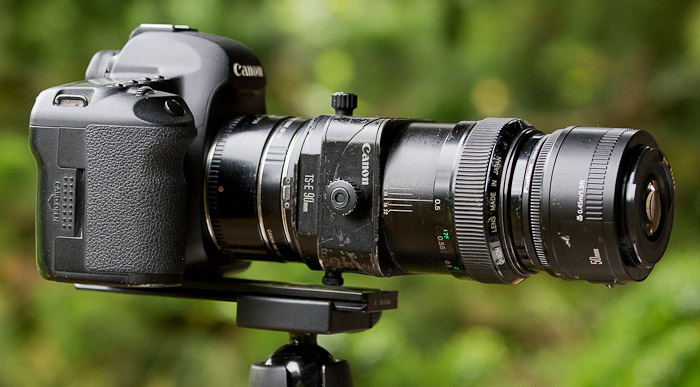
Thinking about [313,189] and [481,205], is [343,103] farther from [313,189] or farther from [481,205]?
[481,205]

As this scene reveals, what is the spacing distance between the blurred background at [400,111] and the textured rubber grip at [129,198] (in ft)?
2.38

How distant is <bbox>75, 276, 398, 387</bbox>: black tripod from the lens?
105cm

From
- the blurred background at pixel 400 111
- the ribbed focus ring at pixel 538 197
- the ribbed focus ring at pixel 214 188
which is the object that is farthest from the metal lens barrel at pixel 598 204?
the blurred background at pixel 400 111

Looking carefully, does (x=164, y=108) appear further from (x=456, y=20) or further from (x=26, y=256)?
(x=26, y=256)

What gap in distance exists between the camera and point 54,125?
107 centimetres

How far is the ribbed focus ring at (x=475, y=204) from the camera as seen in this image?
0.97 meters

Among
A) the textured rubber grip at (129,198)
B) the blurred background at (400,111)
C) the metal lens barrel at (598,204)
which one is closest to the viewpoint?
the metal lens barrel at (598,204)

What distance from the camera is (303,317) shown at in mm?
1065

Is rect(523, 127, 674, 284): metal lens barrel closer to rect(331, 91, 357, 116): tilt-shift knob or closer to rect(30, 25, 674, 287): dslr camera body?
rect(30, 25, 674, 287): dslr camera body

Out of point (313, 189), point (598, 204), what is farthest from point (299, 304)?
point (598, 204)

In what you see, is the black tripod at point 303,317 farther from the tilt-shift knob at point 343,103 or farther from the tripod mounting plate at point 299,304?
the tilt-shift knob at point 343,103

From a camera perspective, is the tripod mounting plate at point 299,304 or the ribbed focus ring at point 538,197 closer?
the ribbed focus ring at point 538,197

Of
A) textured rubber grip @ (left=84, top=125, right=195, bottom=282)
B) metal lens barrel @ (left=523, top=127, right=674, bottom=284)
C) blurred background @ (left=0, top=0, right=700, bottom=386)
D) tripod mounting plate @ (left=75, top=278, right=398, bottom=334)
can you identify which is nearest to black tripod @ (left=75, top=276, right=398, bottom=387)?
tripod mounting plate @ (left=75, top=278, right=398, bottom=334)

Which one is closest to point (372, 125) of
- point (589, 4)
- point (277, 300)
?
point (277, 300)
